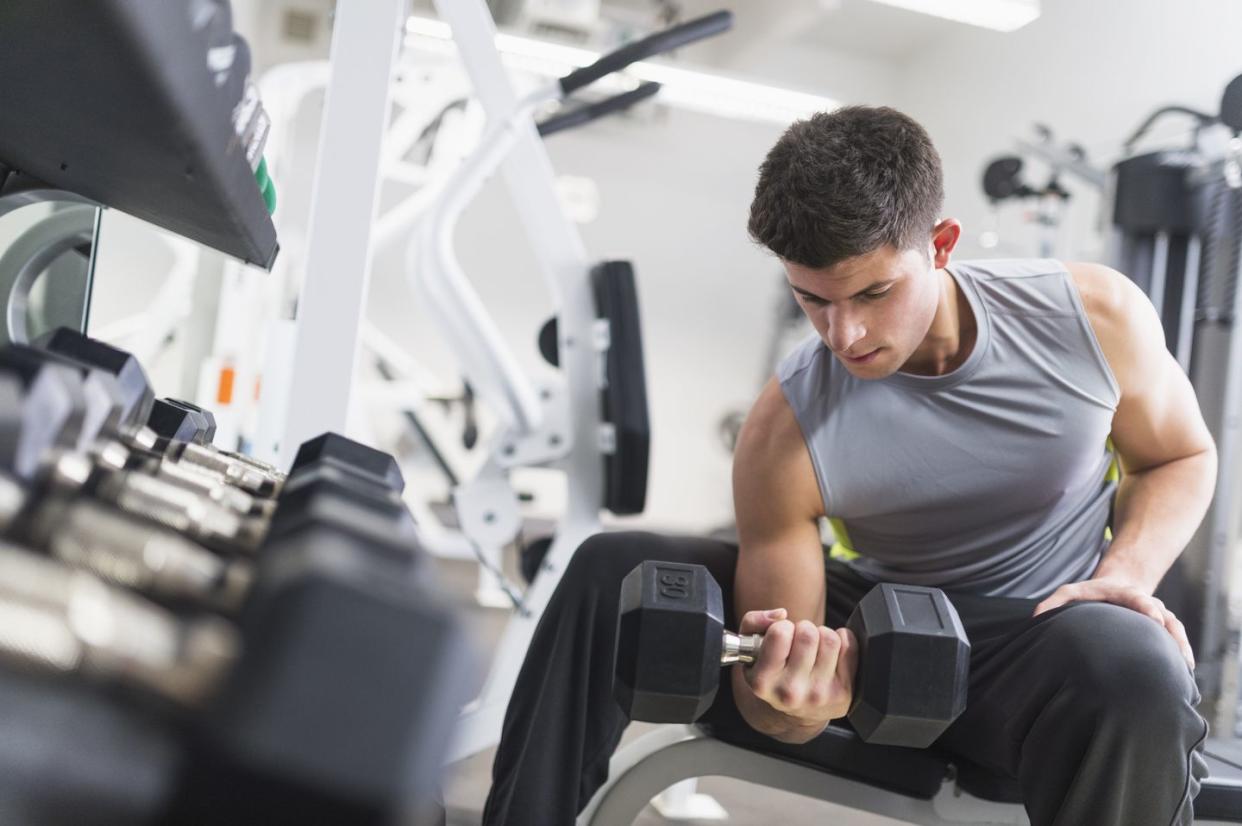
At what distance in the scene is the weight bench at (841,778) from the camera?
1.16 meters

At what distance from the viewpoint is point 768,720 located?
113cm

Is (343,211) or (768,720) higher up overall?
(343,211)

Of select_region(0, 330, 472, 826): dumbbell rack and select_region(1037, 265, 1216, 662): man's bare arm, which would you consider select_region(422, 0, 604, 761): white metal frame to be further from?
select_region(0, 330, 472, 826): dumbbell rack

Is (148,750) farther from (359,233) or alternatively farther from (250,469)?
(359,233)

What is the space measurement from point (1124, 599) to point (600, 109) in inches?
64.4

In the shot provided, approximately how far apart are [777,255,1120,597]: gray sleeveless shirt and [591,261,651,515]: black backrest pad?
0.82 m

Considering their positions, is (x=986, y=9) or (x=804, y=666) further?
(x=986, y=9)

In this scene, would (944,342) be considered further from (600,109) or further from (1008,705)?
(600,109)

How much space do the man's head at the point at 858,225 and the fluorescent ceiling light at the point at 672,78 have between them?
3.80 m

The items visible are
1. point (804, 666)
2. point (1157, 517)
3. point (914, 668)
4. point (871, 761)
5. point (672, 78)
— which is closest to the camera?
point (914, 668)

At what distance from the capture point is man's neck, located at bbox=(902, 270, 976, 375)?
1322 mm

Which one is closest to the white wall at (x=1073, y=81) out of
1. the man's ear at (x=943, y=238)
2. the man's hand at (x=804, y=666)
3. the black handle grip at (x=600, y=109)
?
the black handle grip at (x=600, y=109)

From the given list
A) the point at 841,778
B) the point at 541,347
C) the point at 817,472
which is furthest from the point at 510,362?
the point at 841,778

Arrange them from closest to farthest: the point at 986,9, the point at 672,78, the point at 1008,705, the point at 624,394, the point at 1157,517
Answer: the point at 1008,705, the point at 1157,517, the point at 624,394, the point at 986,9, the point at 672,78
